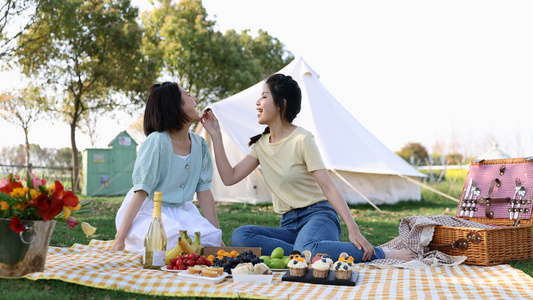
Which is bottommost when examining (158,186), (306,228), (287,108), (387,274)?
(387,274)

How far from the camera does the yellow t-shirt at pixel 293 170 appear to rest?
2.97m

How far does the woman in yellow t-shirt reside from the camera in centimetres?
288

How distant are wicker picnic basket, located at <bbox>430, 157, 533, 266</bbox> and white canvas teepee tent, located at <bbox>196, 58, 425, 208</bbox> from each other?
4122 mm

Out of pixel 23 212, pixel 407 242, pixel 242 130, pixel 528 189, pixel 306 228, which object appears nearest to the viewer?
pixel 23 212

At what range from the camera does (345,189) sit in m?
8.71

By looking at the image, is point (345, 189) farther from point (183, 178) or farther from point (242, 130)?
point (183, 178)

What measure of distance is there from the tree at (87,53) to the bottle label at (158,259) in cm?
1113

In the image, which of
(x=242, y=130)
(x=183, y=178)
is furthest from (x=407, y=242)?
(x=242, y=130)

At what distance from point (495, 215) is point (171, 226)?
2.45 meters

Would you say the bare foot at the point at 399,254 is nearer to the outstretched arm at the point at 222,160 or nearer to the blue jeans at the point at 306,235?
the blue jeans at the point at 306,235

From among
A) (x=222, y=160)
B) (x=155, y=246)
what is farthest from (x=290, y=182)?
(x=155, y=246)

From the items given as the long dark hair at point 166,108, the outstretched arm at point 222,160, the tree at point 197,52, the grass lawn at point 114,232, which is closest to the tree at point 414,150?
the tree at point 197,52

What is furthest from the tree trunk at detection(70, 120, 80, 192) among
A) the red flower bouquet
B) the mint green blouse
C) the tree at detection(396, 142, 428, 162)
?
the tree at detection(396, 142, 428, 162)

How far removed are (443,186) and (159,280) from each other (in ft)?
35.9
